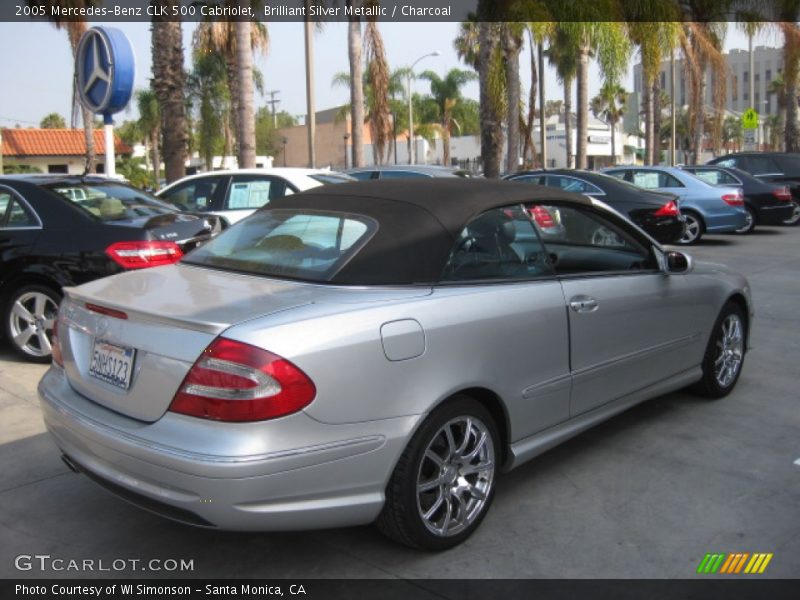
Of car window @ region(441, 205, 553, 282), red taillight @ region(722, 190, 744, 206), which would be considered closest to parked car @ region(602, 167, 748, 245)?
red taillight @ region(722, 190, 744, 206)

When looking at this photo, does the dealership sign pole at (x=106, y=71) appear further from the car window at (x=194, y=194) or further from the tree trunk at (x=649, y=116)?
the tree trunk at (x=649, y=116)

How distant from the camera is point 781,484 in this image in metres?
4.04

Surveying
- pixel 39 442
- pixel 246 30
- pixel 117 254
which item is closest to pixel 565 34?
pixel 246 30

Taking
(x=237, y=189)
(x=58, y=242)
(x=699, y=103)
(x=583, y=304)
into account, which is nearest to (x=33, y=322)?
(x=58, y=242)

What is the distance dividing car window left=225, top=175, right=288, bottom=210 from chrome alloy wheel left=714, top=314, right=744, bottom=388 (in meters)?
5.19

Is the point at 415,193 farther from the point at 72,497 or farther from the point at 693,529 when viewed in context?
the point at 72,497

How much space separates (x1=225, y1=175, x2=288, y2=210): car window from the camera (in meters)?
8.85

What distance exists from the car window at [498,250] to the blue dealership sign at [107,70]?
6.45 meters

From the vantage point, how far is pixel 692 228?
598 inches

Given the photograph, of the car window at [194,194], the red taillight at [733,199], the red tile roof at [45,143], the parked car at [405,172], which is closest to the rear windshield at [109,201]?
the car window at [194,194]

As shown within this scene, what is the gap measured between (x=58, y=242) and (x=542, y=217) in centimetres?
394

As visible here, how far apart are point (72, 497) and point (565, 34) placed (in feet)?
68.4

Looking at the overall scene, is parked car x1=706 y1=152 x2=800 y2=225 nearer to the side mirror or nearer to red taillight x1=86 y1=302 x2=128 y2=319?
the side mirror

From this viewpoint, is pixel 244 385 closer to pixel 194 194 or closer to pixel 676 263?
pixel 676 263
